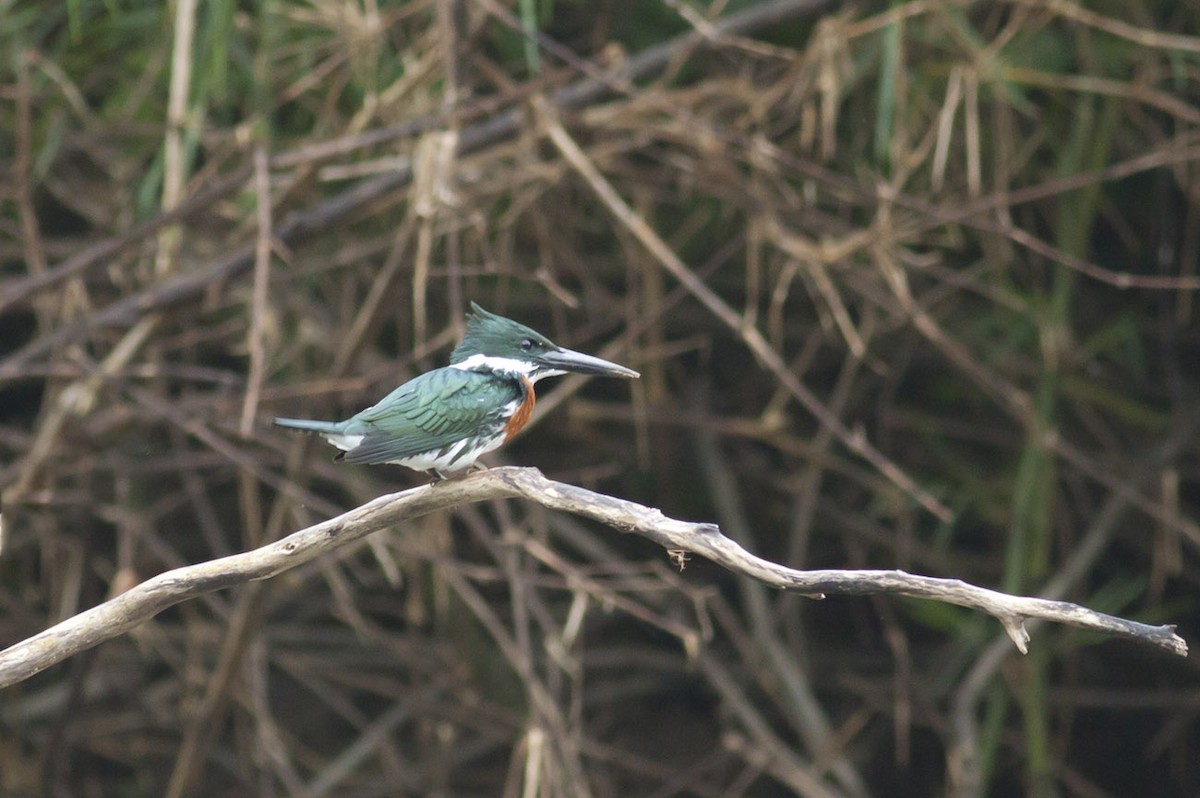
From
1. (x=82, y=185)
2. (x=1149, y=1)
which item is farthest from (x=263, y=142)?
(x=1149, y=1)

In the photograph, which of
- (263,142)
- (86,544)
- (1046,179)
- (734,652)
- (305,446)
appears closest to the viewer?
(263,142)

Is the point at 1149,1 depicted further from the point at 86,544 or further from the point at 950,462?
the point at 86,544

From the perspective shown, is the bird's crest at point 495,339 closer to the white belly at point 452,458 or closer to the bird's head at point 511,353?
the bird's head at point 511,353

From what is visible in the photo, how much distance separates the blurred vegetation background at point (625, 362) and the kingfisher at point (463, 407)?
44 centimetres

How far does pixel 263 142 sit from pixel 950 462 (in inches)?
83.9

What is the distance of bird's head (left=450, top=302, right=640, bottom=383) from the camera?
7.09ft

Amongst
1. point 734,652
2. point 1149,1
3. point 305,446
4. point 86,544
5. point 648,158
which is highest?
point 1149,1

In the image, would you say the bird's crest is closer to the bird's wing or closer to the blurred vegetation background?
the bird's wing

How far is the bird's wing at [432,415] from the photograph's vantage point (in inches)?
76.0

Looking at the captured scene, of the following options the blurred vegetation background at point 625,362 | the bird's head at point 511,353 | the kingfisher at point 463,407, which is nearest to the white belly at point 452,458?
the kingfisher at point 463,407

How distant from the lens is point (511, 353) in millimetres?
2184

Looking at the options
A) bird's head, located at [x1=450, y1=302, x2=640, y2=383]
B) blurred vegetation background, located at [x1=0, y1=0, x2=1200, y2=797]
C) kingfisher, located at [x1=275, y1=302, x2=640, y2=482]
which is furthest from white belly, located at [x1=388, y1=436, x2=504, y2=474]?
blurred vegetation background, located at [x1=0, y1=0, x2=1200, y2=797]

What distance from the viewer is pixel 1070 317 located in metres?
3.94

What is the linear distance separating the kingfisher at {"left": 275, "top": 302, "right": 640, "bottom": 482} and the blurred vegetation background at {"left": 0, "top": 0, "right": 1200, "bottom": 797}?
1.43ft
